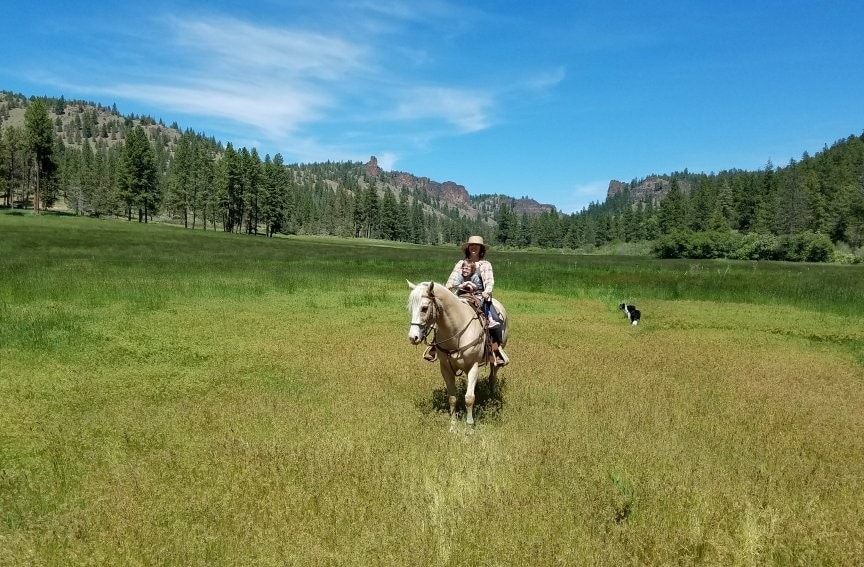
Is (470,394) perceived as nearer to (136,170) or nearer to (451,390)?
(451,390)

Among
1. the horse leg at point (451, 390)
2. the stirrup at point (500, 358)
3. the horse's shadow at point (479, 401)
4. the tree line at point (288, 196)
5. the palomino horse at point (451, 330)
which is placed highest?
the tree line at point (288, 196)

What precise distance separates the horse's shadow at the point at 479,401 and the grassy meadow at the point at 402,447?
0.07 metres

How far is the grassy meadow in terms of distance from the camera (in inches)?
210

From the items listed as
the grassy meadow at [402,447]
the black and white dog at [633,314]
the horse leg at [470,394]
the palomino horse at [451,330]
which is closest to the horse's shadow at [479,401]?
the grassy meadow at [402,447]

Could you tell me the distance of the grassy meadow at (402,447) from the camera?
534 cm

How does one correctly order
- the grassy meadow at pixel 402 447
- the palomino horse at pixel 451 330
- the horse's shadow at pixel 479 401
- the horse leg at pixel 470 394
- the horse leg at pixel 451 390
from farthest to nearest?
1. the horse's shadow at pixel 479 401
2. the horse leg at pixel 451 390
3. the horse leg at pixel 470 394
4. the palomino horse at pixel 451 330
5. the grassy meadow at pixel 402 447

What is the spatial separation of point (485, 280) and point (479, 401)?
2770mm

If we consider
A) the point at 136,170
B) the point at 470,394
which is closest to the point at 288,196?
the point at 136,170

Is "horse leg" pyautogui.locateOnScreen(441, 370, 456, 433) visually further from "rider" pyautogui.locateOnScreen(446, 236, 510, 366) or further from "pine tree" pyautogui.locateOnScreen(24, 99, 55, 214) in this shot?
"pine tree" pyautogui.locateOnScreen(24, 99, 55, 214)

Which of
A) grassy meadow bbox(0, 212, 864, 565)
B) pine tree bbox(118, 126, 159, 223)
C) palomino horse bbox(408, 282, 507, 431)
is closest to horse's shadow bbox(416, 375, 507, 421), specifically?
grassy meadow bbox(0, 212, 864, 565)

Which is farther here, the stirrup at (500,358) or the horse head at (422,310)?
the stirrup at (500,358)

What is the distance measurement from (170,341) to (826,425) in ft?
54.6

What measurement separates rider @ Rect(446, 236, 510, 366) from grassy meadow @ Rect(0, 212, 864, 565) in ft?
4.20

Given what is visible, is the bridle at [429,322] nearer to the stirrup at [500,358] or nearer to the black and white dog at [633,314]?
the stirrup at [500,358]
